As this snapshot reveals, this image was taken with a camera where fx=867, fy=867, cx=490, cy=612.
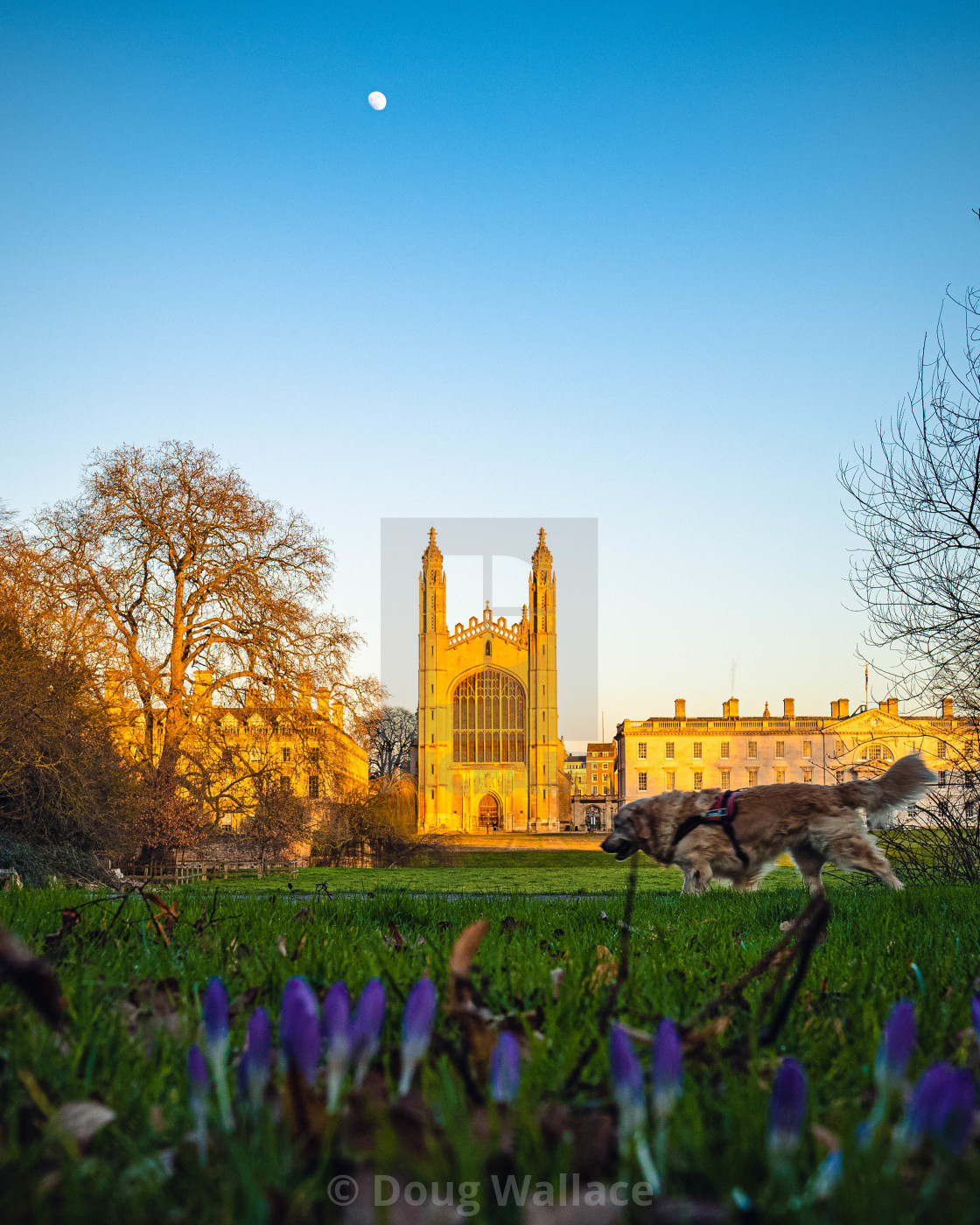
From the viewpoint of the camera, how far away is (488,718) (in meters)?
82.4

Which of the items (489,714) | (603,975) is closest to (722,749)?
(489,714)

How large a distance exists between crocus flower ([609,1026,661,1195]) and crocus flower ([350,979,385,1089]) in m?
0.23

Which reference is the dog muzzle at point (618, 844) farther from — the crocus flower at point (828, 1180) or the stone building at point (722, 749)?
the stone building at point (722, 749)

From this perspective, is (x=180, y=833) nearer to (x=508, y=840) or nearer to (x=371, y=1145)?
(x=371, y=1145)

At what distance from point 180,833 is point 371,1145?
21258 millimetres

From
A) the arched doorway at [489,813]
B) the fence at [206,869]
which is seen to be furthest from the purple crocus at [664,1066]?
the arched doorway at [489,813]

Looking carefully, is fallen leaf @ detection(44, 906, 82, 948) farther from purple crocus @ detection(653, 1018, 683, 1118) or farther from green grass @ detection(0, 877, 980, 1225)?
purple crocus @ detection(653, 1018, 683, 1118)

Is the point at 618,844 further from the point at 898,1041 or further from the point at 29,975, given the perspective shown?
the point at 29,975

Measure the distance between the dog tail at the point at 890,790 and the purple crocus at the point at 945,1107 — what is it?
26.2 feet

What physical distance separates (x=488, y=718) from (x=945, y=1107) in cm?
8237

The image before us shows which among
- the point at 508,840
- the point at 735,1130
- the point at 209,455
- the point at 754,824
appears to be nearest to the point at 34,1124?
the point at 735,1130

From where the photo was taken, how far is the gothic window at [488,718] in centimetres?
8181

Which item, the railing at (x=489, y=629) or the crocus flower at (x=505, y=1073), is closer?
the crocus flower at (x=505, y=1073)

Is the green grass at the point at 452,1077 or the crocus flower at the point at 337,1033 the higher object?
the crocus flower at the point at 337,1033
